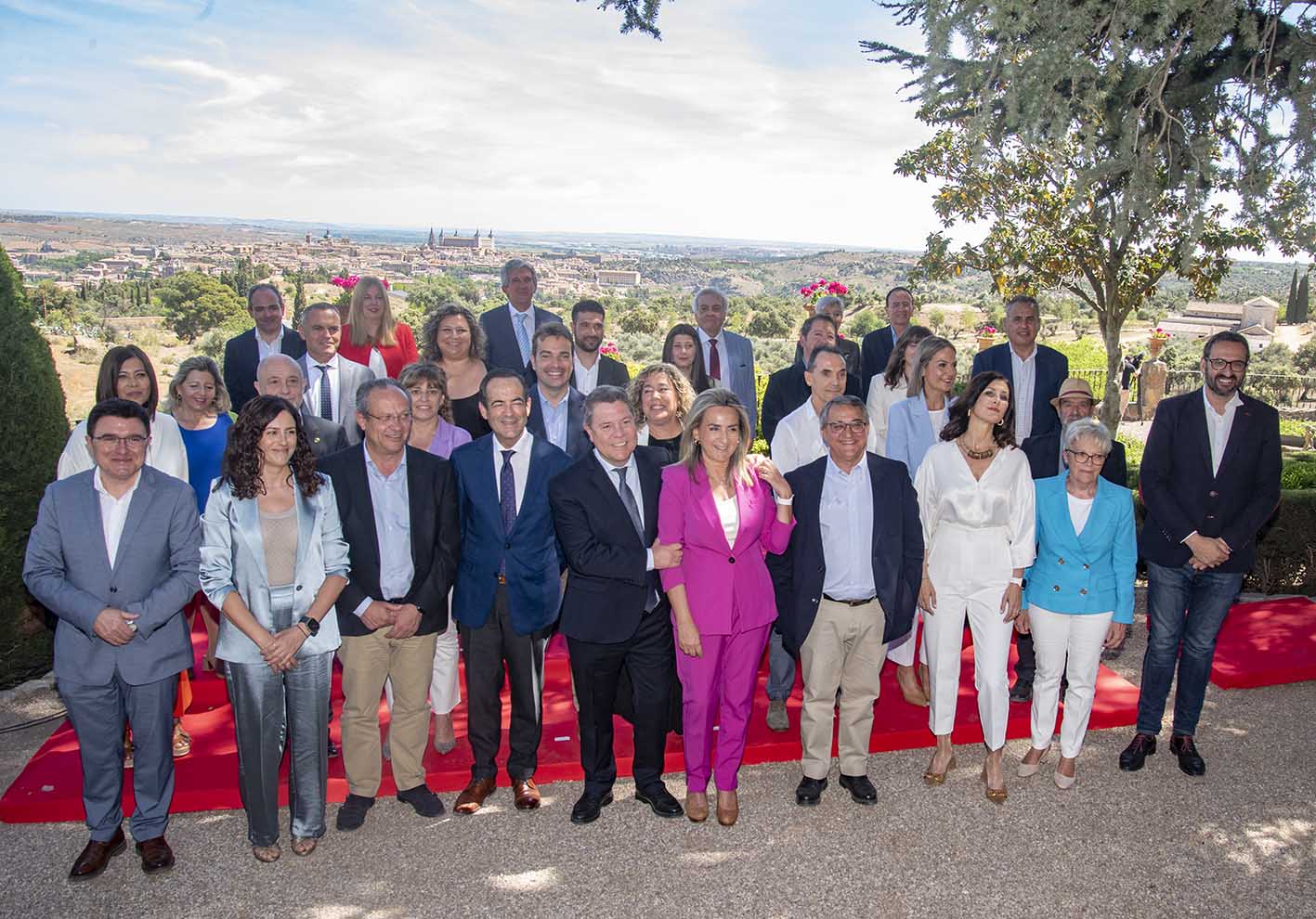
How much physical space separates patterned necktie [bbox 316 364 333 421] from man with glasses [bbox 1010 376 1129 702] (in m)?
4.48

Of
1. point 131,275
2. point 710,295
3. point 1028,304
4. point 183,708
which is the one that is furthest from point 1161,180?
Answer: point 131,275

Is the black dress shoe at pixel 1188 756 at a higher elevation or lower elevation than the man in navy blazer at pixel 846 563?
lower

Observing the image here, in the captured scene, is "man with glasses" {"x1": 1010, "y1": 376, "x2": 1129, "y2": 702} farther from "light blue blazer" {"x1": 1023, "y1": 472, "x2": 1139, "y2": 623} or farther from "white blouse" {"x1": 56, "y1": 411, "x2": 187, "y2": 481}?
"white blouse" {"x1": 56, "y1": 411, "x2": 187, "y2": 481}

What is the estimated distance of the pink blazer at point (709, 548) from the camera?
13.5 feet

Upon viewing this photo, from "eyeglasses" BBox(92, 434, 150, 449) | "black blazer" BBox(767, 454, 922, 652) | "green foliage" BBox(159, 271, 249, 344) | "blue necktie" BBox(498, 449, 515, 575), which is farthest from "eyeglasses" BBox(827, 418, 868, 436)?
"green foliage" BBox(159, 271, 249, 344)

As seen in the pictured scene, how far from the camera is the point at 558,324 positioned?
5.50 meters

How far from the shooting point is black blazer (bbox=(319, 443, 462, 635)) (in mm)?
4121

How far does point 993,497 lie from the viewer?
4.52m

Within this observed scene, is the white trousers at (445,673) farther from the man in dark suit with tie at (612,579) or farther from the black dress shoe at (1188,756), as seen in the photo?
the black dress shoe at (1188,756)

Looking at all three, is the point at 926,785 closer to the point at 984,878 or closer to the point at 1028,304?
the point at 984,878

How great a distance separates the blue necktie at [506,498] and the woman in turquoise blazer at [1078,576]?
2.72m

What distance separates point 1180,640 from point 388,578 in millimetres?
4347

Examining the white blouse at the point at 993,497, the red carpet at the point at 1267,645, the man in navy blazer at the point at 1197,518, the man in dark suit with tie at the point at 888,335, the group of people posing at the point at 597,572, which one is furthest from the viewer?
the man in dark suit with tie at the point at 888,335

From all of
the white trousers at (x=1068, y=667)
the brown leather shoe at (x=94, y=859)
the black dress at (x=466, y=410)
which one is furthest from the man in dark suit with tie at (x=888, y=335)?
the brown leather shoe at (x=94, y=859)
